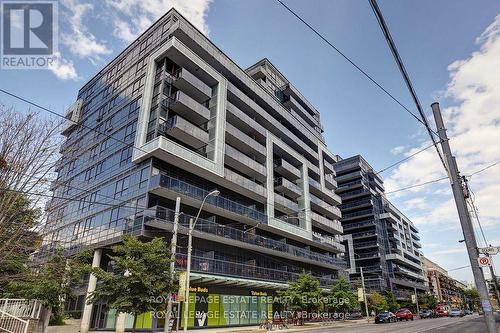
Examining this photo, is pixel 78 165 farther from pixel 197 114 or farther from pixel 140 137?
pixel 197 114

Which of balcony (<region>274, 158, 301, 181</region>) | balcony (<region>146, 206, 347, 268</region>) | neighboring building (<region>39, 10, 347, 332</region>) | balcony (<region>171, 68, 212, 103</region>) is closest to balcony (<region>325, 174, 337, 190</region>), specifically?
neighboring building (<region>39, 10, 347, 332</region>)

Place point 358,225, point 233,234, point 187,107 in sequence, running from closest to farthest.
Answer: point 187,107 < point 233,234 < point 358,225

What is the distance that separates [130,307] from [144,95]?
73.4 feet

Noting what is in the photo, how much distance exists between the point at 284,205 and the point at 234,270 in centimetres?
1376

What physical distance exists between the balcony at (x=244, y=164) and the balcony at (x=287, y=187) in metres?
3.24

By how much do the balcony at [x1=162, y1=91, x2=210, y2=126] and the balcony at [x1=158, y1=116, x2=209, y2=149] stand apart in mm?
1665

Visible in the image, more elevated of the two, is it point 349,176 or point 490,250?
point 349,176

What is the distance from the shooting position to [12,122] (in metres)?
10.7

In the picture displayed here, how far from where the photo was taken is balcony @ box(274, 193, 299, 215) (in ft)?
144

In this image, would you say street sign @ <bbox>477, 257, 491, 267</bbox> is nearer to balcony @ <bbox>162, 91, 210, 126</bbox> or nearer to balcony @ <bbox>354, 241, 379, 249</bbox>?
balcony @ <bbox>162, 91, 210, 126</bbox>

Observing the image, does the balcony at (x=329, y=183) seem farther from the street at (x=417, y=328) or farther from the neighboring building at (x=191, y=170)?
the street at (x=417, y=328)

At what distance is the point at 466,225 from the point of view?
9469mm

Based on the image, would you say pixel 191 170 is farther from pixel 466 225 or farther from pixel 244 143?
pixel 466 225

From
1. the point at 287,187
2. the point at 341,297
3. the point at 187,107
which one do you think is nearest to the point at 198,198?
the point at 187,107
